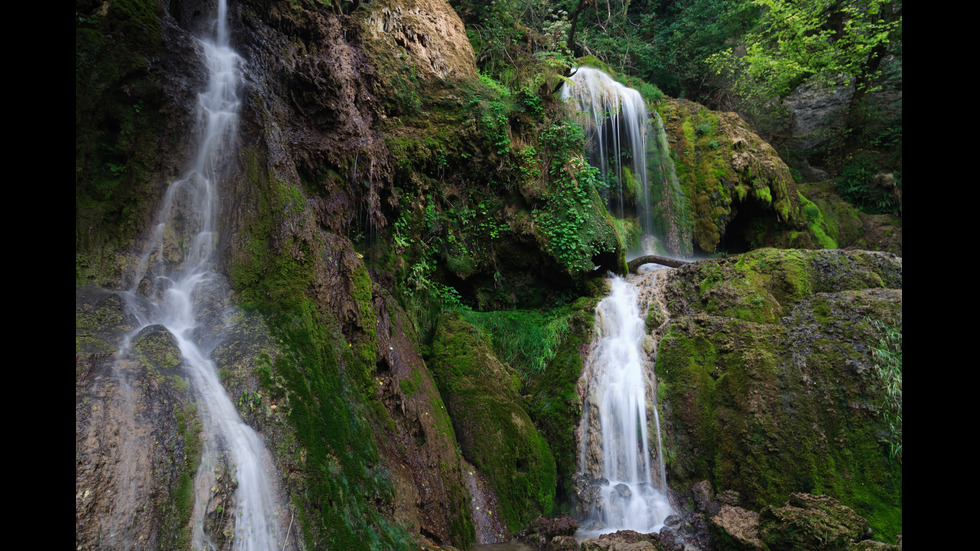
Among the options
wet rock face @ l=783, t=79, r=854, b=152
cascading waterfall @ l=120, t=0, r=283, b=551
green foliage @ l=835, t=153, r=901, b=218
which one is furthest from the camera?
wet rock face @ l=783, t=79, r=854, b=152

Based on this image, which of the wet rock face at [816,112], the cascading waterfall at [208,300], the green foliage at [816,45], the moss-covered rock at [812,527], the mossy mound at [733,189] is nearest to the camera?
the cascading waterfall at [208,300]

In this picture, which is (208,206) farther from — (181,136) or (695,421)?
(695,421)

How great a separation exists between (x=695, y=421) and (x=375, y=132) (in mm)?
6431

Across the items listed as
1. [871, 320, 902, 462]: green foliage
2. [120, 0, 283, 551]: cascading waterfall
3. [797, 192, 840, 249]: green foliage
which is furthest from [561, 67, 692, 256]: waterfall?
[120, 0, 283, 551]: cascading waterfall

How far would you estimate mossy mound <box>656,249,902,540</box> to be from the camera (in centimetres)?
555

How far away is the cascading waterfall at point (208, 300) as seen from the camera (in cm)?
360

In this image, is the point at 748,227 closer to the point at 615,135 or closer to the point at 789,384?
the point at 615,135

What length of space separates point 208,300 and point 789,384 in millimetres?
6833

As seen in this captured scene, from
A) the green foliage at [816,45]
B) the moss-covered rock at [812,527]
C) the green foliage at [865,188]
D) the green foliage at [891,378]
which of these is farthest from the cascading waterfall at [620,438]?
the green foliage at [816,45]

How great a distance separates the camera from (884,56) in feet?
48.8

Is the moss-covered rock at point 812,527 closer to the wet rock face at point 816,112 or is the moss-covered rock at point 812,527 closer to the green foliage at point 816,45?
the green foliage at point 816,45

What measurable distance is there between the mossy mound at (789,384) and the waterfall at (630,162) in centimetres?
467

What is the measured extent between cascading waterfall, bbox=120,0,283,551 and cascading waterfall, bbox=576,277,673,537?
4.12 metres

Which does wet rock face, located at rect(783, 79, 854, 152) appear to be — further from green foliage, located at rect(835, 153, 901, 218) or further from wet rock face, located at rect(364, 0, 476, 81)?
wet rock face, located at rect(364, 0, 476, 81)
